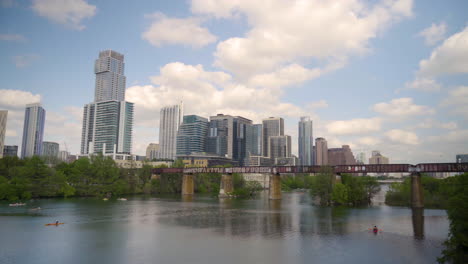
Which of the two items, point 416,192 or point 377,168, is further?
point 377,168

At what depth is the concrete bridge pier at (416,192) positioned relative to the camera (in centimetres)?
9075

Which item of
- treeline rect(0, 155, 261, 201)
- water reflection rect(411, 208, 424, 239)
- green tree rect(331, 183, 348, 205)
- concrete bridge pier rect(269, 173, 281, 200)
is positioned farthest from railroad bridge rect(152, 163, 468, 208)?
water reflection rect(411, 208, 424, 239)

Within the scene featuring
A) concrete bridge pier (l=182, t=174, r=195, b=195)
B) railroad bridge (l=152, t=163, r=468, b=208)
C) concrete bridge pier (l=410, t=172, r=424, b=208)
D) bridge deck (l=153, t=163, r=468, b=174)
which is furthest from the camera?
concrete bridge pier (l=182, t=174, r=195, b=195)

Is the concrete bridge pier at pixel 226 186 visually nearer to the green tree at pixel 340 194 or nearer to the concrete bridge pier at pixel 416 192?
the green tree at pixel 340 194

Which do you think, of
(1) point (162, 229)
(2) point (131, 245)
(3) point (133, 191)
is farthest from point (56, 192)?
(2) point (131, 245)

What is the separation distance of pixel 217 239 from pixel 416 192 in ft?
219

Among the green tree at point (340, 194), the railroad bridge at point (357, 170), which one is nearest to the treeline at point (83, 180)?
the railroad bridge at point (357, 170)

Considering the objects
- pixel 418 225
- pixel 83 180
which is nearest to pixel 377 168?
pixel 418 225

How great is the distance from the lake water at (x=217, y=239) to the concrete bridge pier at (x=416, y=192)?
18314mm

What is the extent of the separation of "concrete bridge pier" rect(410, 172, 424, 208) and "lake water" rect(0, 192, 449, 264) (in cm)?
1831

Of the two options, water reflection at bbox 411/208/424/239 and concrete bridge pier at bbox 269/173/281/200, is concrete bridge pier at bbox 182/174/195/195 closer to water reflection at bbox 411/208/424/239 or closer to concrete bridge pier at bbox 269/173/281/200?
concrete bridge pier at bbox 269/173/281/200

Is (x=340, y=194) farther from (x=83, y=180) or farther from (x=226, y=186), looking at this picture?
(x=83, y=180)

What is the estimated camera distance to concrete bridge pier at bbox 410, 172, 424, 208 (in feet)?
298

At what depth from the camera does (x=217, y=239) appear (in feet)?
159
